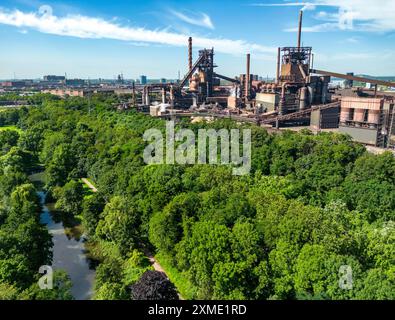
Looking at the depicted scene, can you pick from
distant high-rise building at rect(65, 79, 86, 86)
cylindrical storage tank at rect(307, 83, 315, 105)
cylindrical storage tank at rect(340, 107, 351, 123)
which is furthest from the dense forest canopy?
distant high-rise building at rect(65, 79, 86, 86)

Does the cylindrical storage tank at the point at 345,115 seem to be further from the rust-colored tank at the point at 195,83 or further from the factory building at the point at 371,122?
the rust-colored tank at the point at 195,83

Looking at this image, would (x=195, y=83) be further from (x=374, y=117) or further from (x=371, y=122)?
(x=374, y=117)

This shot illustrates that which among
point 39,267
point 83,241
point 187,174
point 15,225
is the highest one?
point 187,174

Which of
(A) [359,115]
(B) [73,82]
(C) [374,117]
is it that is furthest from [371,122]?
(B) [73,82]

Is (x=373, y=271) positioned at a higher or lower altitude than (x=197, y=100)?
lower

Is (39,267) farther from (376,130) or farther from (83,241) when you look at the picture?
(376,130)

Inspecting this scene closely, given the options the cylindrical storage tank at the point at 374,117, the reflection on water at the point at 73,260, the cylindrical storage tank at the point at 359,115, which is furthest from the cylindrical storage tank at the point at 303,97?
the reflection on water at the point at 73,260
